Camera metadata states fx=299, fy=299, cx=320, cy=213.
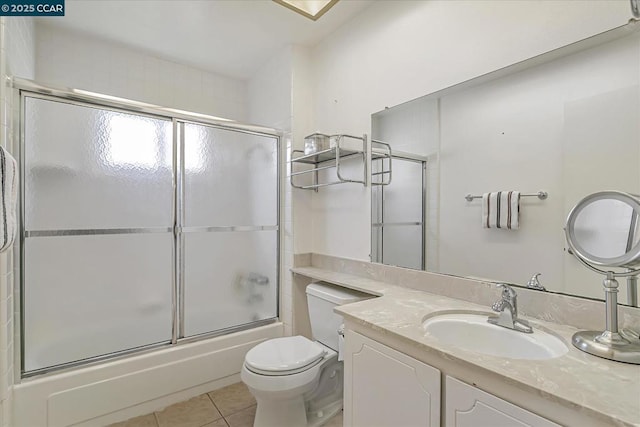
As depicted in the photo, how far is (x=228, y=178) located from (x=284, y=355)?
1.25 metres

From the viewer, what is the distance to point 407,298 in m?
1.38

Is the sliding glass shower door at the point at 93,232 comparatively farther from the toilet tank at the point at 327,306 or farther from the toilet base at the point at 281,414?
the toilet tank at the point at 327,306

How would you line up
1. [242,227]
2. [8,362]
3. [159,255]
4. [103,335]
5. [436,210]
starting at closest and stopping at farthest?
[8,362] → [436,210] → [103,335] → [159,255] → [242,227]

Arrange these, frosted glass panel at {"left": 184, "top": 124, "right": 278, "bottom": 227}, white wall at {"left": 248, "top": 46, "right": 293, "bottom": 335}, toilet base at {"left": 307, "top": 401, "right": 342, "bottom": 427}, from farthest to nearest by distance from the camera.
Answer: white wall at {"left": 248, "top": 46, "right": 293, "bottom": 335} → frosted glass panel at {"left": 184, "top": 124, "right": 278, "bottom": 227} → toilet base at {"left": 307, "top": 401, "right": 342, "bottom": 427}

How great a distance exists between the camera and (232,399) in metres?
1.88

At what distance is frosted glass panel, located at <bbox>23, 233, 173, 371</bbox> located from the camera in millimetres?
1534

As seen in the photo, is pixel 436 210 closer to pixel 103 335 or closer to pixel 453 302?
pixel 453 302

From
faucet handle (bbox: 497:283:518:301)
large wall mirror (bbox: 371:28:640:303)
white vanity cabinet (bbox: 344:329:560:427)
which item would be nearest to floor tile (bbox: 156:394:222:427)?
white vanity cabinet (bbox: 344:329:560:427)

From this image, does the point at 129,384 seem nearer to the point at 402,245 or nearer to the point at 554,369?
the point at 402,245

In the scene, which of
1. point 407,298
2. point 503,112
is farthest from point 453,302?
point 503,112

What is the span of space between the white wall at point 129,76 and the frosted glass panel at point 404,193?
1847 mm

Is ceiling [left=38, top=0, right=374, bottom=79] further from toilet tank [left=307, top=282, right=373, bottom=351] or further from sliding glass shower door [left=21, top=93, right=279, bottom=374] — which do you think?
toilet tank [left=307, top=282, right=373, bottom=351]

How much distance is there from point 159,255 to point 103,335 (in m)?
0.52

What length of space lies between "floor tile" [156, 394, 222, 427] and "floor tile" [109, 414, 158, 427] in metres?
0.03
